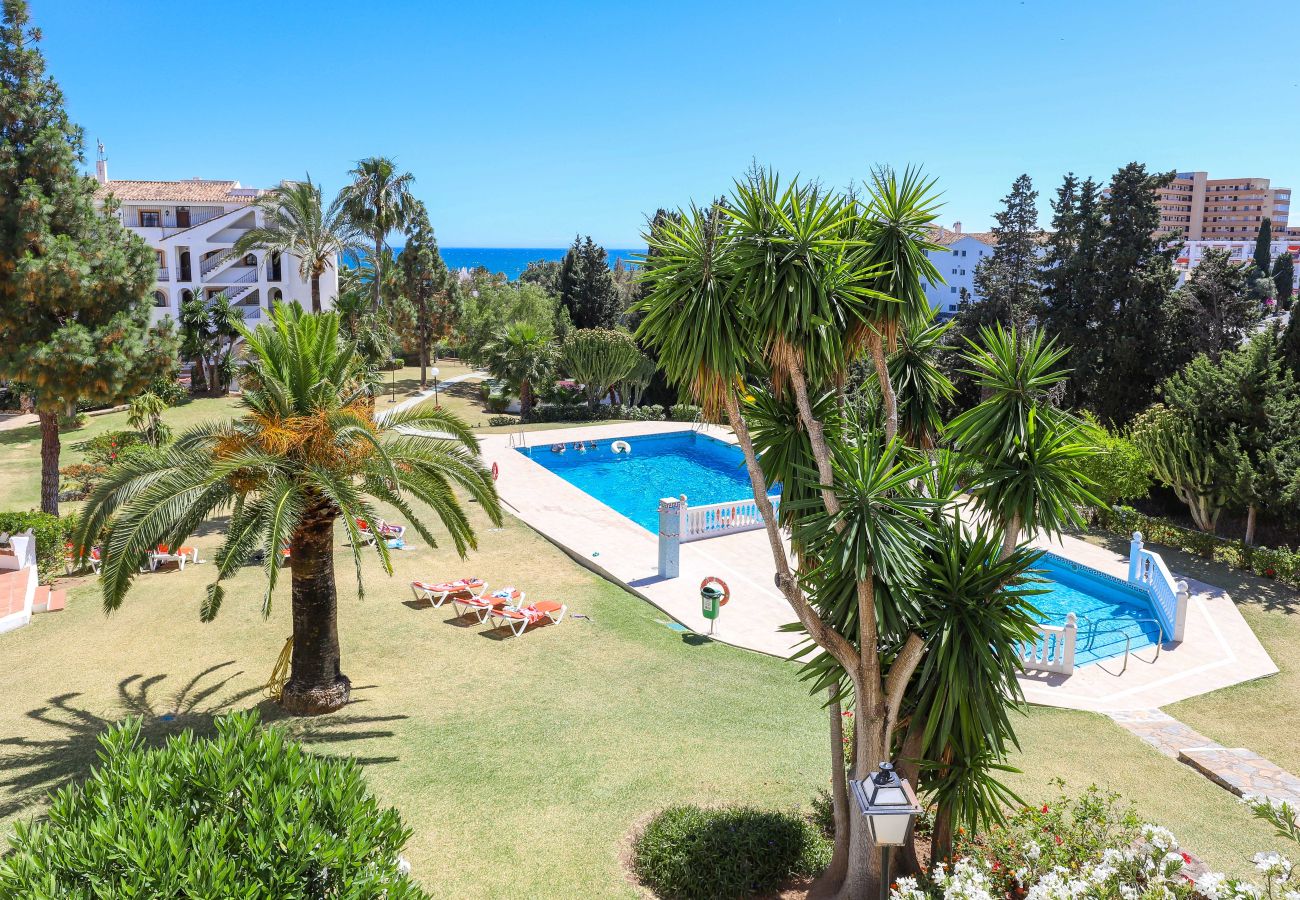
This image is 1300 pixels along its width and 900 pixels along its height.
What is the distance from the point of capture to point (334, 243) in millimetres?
30766

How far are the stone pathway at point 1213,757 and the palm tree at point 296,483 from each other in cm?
1060

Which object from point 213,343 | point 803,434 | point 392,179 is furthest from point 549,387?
point 803,434

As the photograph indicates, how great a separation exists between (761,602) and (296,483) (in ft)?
34.1

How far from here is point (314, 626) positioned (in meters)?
12.5

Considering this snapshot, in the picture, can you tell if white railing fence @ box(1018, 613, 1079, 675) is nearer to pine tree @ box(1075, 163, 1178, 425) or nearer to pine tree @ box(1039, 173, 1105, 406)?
pine tree @ box(1075, 163, 1178, 425)

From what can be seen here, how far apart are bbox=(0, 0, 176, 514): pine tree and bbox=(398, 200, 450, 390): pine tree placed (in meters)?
26.9

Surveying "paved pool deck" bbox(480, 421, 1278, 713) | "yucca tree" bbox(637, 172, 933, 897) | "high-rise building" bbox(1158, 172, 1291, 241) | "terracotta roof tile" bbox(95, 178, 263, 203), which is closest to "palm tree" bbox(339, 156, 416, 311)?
"terracotta roof tile" bbox(95, 178, 263, 203)

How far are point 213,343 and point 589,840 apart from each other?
34.8m

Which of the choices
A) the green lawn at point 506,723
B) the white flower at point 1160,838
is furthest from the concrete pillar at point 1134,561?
the white flower at point 1160,838

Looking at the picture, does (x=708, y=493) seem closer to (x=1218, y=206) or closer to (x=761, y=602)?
(x=761, y=602)

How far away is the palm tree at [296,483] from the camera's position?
1098 centimetres

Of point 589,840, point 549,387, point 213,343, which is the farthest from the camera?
point 549,387

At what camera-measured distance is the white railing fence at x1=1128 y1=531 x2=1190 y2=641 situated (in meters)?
17.2

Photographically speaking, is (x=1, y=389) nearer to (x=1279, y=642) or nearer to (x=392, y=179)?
(x=392, y=179)
